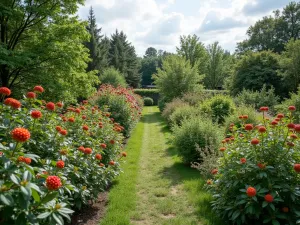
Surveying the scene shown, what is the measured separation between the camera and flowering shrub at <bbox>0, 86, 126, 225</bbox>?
158 cm

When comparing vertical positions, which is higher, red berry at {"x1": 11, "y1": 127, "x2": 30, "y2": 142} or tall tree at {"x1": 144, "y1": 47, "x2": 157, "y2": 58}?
tall tree at {"x1": 144, "y1": 47, "x2": 157, "y2": 58}

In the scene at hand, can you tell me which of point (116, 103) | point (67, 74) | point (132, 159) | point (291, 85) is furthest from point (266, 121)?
point (291, 85)

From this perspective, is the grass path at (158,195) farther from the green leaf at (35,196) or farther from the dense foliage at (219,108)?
the dense foliage at (219,108)

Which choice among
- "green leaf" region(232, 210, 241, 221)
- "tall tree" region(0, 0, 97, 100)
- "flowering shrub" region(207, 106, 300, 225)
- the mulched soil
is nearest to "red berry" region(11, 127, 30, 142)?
"flowering shrub" region(207, 106, 300, 225)

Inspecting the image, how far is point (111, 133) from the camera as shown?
5.44 metres

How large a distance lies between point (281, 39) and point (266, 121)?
1614 inches

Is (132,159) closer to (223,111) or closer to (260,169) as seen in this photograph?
(260,169)

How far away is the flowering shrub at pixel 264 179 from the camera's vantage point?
276 cm

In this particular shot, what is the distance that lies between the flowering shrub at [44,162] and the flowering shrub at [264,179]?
→ 1842 millimetres

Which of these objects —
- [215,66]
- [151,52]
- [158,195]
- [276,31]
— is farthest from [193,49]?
[151,52]

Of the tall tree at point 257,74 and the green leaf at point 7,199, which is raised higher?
the tall tree at point 257,74

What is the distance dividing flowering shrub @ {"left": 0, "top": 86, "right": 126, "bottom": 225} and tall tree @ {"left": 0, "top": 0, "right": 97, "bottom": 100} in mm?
3855

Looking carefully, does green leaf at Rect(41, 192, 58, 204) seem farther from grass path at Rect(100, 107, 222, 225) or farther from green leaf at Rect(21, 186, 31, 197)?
grass path at Rect(100, 107, 222, 225)

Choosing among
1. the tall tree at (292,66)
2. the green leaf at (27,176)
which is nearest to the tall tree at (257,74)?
the tall tree at (292,66)
